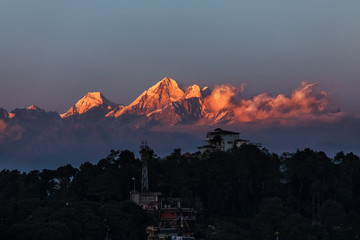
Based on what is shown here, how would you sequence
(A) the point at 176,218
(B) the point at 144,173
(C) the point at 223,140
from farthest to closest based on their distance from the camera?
(C) the point at 223,140 → (B) the point at 144,173 → (A) the point at 176,218

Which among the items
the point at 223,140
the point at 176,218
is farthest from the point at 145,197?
the point at 223,140

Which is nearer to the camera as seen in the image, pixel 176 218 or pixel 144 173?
pixel 176 218

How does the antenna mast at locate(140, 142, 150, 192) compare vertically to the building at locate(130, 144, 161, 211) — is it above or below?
above

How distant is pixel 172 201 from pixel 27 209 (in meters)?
26.2

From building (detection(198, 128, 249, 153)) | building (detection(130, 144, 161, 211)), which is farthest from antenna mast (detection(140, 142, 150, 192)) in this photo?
building (detection(198, 128, 249, 153))

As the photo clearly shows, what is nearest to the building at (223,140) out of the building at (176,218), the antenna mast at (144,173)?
the antenna mast at (144,173)

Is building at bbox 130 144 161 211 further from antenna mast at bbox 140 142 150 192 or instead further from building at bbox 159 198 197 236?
building at bbox 159 198 197 236

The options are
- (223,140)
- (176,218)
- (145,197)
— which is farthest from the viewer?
(223,140)

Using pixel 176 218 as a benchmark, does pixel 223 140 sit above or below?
above

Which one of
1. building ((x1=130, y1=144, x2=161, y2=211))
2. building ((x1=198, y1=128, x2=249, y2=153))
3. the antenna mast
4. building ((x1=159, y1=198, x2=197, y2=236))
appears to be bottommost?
building ((x1=159, y1=198, x2=197, y2=236))

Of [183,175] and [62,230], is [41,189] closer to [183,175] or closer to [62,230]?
[183,175]

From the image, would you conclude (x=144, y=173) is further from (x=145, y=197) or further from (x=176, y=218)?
(x=176, y=218)

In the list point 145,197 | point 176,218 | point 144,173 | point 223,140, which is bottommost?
point 176,218

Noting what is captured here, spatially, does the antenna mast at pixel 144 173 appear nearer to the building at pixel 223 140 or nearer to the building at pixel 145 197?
the building at pixel 145 197
